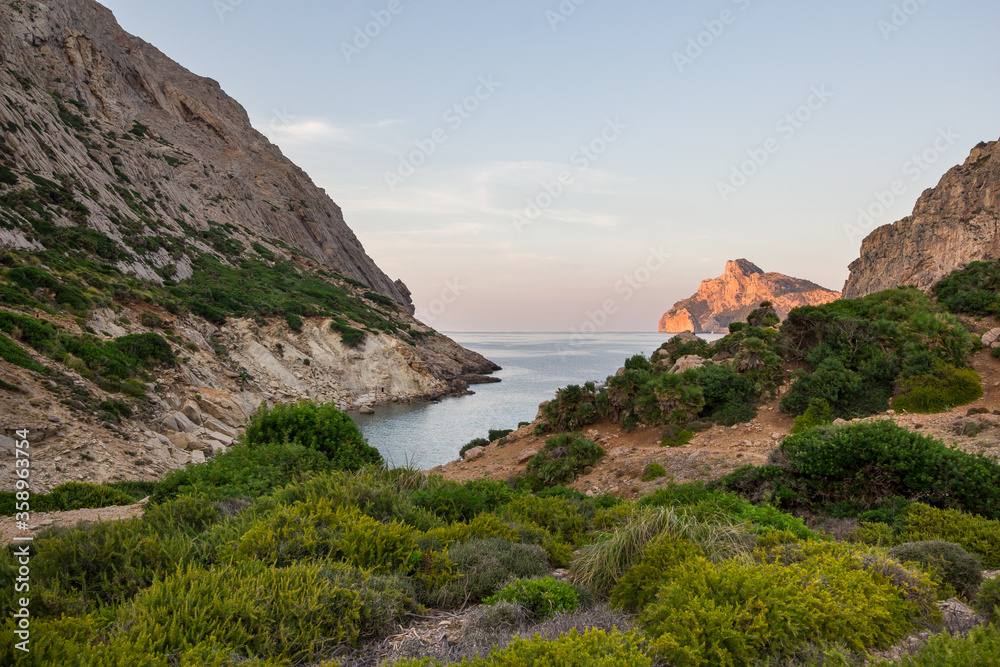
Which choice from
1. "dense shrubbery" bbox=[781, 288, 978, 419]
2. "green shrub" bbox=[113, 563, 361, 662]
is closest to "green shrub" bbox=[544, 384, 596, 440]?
"dense shrubbery" bbox=[781, 288, 978, 419]

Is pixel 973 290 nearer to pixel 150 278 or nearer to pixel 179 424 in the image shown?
pixel 179 424

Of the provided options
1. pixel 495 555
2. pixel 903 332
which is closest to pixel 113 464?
pixel 495 555

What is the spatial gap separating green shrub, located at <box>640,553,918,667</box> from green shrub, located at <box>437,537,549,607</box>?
1492mm

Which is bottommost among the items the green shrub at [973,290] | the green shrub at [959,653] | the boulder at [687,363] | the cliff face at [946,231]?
the green shrub at [959,653]

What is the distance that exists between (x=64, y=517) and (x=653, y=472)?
11.6m

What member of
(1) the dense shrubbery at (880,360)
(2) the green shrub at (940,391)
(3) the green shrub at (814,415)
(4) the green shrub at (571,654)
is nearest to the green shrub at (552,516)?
(4) the green shrub at (571,654)

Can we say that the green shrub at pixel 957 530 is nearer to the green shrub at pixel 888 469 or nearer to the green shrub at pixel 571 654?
the green shrub at pixel 888 469

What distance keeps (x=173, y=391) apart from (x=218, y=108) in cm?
7235

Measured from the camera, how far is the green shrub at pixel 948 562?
456 centimetres

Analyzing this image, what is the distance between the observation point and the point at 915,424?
1055 centimetres

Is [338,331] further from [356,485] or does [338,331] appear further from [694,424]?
[356,485]

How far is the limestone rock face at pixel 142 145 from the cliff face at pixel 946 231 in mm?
75246

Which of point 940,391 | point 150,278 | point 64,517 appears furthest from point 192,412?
point 940,391

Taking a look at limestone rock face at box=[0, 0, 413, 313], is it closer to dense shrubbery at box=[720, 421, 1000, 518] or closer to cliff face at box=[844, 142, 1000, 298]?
dense shrubbery at box=[720, 421, 1000, 518]
